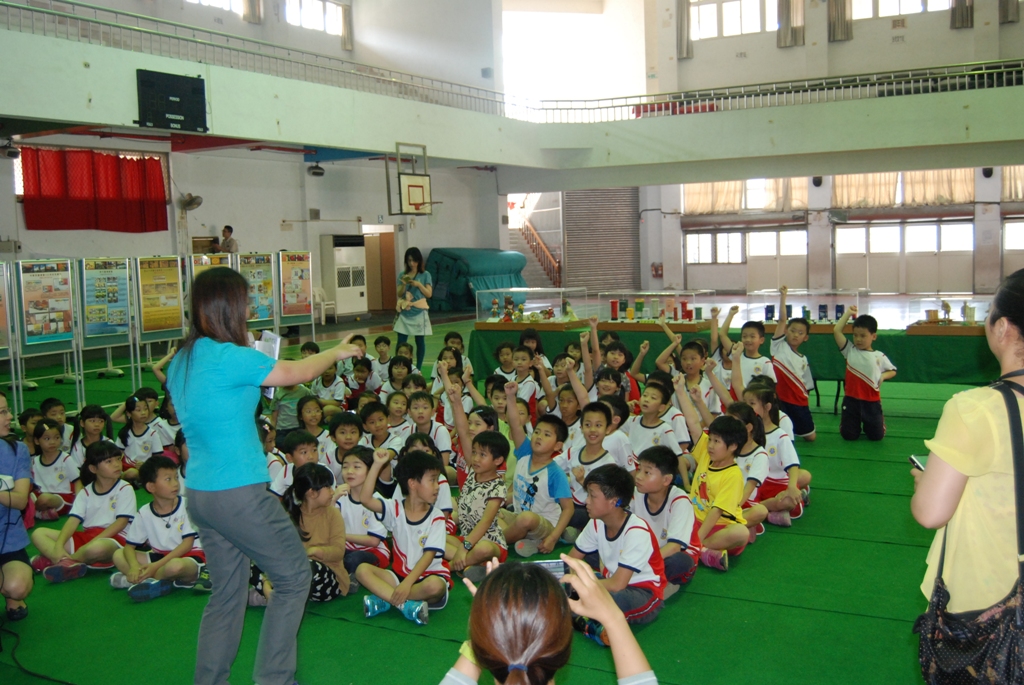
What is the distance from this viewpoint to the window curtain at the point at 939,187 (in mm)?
21734

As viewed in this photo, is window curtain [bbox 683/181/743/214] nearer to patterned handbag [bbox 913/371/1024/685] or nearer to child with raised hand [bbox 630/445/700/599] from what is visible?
→ child with raised hand [bbox 630/445/700/599]

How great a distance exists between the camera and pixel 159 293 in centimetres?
955

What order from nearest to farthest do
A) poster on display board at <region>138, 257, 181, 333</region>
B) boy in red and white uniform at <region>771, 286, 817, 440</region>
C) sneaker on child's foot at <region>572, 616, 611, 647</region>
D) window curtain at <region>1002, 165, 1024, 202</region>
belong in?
sneaker on child's foot at <region>572, 616, 611, 647</region>
boy in red and white uniform at <region>771, 286, 817, 440</region>
poster on display board at <region>138, 257, 181, 333</region>
window curtain at <region>1002, 165, 1024, 202</region>

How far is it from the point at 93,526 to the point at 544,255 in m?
20.7

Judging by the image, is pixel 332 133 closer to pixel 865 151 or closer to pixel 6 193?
pixel 6 193

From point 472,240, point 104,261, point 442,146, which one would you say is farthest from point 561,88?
point 104,261

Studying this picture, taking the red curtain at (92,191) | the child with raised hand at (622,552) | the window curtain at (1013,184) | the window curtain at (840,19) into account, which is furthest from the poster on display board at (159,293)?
the window curtain at (1013,184)

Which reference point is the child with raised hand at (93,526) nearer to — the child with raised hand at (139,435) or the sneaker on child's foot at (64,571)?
the sneaker on child's foot at (64,571)

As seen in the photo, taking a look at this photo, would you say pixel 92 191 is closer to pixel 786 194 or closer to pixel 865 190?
pixel 786 194

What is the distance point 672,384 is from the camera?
20.0ft

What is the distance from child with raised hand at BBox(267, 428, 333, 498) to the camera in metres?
5.25

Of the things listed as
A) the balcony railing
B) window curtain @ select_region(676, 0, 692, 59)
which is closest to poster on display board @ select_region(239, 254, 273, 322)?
the balcony railing

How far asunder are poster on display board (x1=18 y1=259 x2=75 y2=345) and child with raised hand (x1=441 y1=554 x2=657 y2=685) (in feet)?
27.3

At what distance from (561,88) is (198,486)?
23788mm
